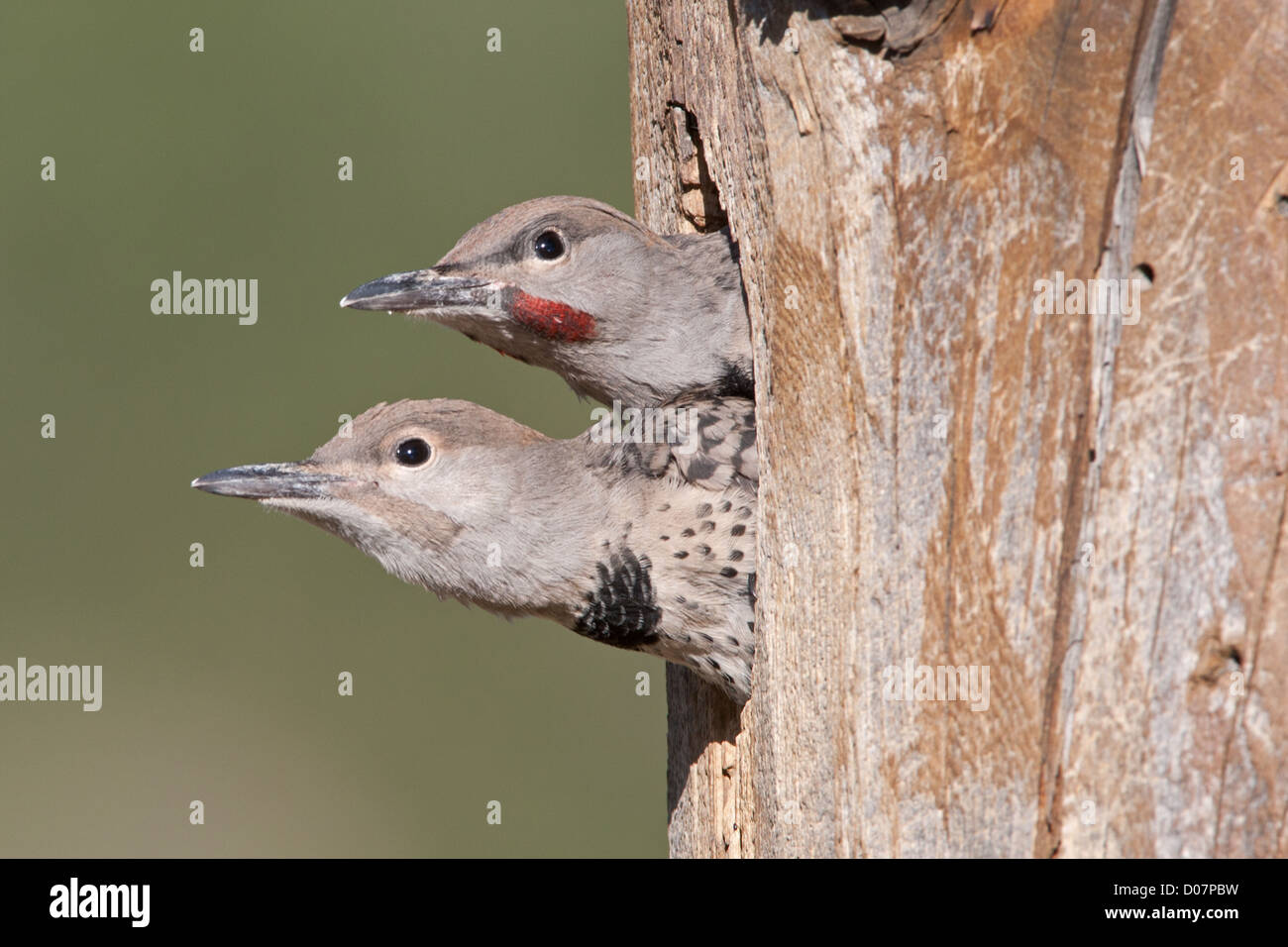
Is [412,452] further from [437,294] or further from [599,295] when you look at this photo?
[599,295]

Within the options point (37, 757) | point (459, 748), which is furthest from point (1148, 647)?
point (37, 757)

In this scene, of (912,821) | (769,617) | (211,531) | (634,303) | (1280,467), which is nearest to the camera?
(1280,467)

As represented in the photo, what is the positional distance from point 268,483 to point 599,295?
100 cm

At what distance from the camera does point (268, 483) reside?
4.00 metres

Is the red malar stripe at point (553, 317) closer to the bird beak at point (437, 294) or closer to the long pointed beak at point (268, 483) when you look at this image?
the bird beak at point (437, 294)

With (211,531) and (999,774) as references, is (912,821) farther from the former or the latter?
(211,531)

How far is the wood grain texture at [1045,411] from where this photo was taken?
9.14 feet

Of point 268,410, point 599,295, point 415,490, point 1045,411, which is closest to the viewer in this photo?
point 1045,411

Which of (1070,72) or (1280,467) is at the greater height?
(1070,72)

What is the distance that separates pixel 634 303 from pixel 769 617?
1.11m

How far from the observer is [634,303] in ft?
13.5

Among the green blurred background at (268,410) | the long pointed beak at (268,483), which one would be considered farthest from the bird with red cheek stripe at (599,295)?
the green blurred background at (268,410)

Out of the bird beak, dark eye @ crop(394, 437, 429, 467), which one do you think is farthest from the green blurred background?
dark eye @ crop(394, 437, 429, 467)

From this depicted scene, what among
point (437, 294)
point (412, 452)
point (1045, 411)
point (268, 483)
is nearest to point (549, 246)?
point (437, 294)
